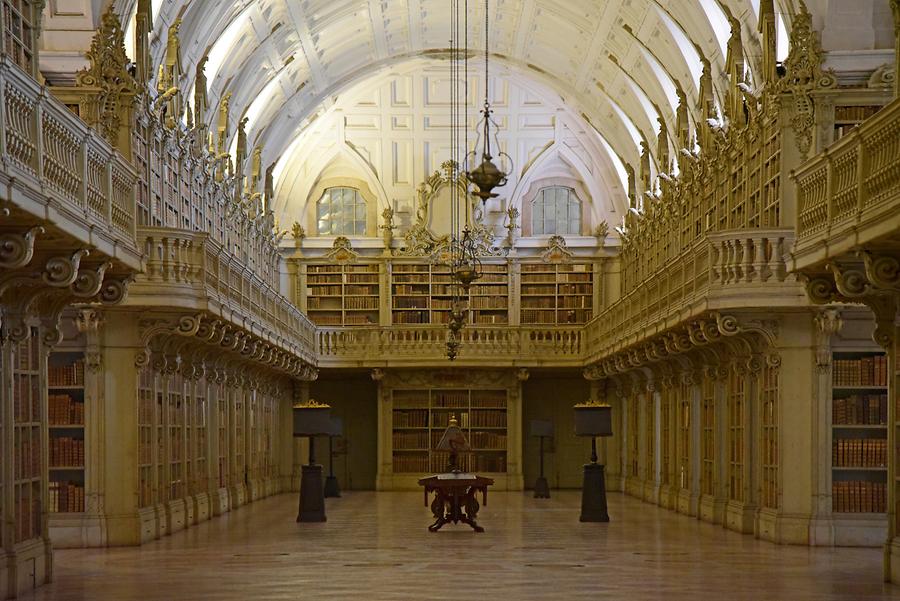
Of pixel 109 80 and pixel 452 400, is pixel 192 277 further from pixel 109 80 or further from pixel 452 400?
pixel 452 400

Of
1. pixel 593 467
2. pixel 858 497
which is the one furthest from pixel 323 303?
pixel 858 497

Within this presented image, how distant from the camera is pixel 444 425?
111 ft

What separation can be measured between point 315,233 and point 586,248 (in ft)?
21.7

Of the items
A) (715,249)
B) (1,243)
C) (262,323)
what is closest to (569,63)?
(262,323)

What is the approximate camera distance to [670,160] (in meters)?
28.4

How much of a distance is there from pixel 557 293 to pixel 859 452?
693 inches

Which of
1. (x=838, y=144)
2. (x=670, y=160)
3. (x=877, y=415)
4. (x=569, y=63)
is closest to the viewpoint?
(x=838, y=144)

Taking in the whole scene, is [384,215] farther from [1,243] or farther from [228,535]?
[1,243]

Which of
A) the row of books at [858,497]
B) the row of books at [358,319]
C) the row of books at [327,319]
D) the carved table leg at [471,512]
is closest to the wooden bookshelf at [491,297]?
the row of books at [358,319]

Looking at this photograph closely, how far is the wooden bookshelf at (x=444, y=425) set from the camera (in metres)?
33.7

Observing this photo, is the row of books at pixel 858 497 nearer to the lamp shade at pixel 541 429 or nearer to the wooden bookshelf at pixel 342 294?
the lamp shade at pixel 541 429

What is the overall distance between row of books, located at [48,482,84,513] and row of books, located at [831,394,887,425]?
364 inches

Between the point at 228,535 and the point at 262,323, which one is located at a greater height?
the point at 262,323

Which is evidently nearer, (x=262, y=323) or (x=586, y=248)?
(x=262, y=323)
